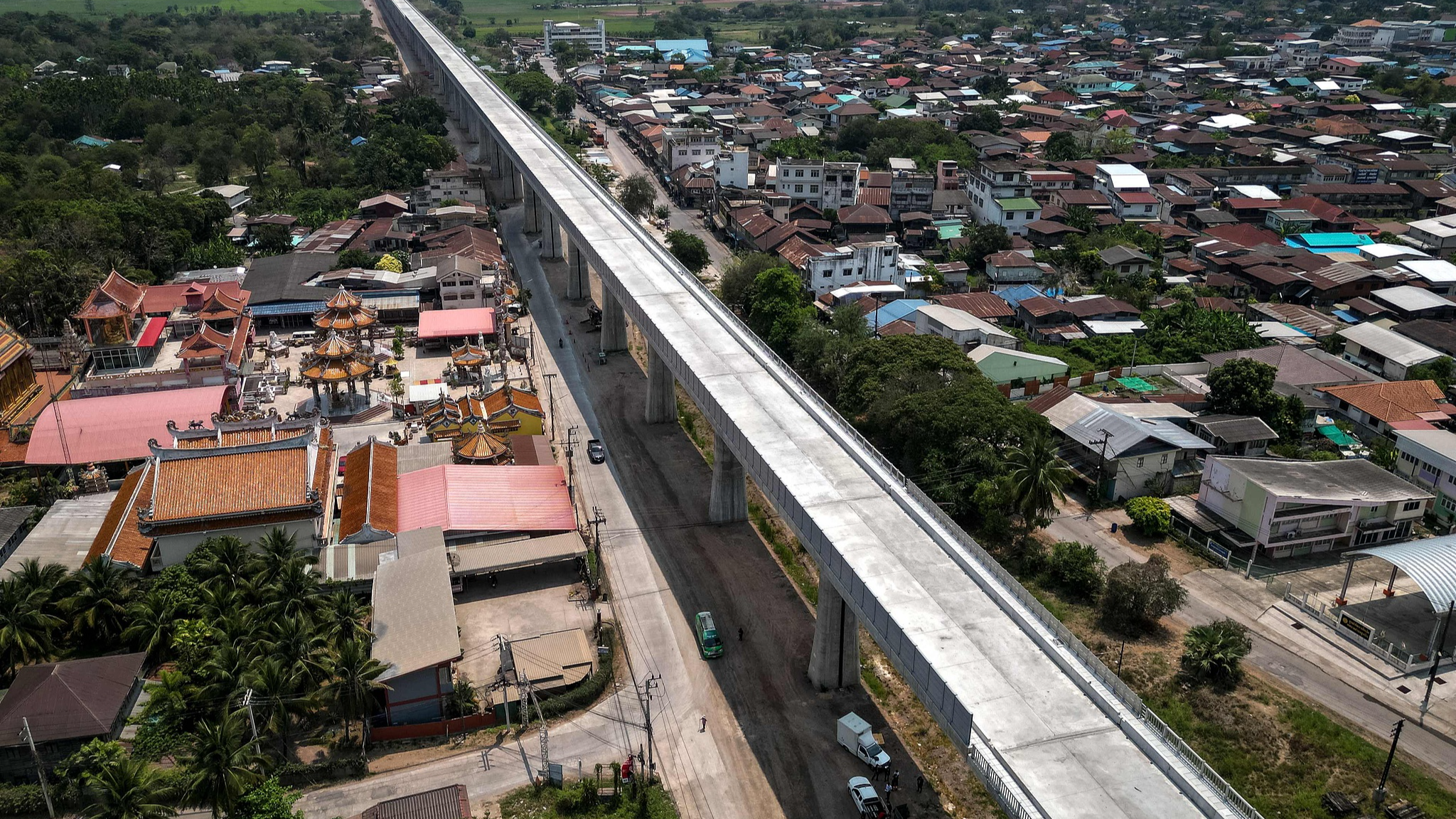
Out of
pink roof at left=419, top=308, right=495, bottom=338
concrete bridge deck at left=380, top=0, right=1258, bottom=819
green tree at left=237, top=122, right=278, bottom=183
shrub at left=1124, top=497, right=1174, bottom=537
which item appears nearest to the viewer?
concrete bridge deck at left=380, top=0, right=1258, bottom=819

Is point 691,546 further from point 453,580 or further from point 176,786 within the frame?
point 176,786

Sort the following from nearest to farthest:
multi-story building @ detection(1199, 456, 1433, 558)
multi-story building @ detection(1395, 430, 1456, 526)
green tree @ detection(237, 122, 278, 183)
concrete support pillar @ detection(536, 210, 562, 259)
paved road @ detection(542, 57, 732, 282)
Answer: multi-story building @ detection(1199, 456, 1433, 558) < multi-story building @ detection(1395, 430, 1456, 526) < paved road @ detection(542, 57, 732, 282) < concrete support pillar @ detection(536, 210, 562, 259) < green tree @ detection(237, 122, 278, 183)

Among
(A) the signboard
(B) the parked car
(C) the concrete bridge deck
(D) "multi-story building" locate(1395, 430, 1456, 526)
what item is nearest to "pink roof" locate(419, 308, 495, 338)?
(C) the concrete bridge deck

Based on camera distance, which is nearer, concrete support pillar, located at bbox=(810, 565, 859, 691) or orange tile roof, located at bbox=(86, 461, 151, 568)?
concrete support pillar, located at bbox=(810, 565, 859, 691)

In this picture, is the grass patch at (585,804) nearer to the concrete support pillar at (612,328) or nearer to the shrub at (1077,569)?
the shrub at (1077,569)

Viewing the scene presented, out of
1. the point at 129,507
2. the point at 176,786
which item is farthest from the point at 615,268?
the point at 176,786

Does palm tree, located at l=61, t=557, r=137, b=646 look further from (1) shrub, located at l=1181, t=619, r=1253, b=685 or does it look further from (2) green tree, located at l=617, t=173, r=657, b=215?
(2) green tree, located at l=617, t=173, r=657, b=215

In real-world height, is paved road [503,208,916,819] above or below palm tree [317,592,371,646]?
below
